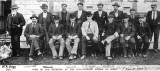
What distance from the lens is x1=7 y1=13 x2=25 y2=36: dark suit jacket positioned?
4.88m

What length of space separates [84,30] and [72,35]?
0.78 feet

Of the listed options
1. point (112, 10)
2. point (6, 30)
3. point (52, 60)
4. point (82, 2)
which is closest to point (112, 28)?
point (112, 10)

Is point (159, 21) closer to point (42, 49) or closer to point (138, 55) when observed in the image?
point (138, 55)

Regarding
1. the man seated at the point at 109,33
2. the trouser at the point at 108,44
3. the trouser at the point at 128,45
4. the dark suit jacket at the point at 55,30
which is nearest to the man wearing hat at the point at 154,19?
the trouser at the point at 128,45

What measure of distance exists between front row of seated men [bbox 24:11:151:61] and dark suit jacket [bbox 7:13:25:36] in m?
0.15

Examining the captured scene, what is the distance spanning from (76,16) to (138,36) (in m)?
1.21

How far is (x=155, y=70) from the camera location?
Result: 15.4 feet

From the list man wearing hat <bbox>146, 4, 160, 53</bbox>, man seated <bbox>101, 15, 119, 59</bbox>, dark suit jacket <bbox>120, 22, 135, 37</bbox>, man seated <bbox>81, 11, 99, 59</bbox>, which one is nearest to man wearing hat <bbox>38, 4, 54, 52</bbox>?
man seated <bbox>81, 11, 99, 59</bbox>

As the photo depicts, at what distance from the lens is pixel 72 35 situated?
479cm

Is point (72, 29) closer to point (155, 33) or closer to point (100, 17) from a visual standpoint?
point (100, 17)

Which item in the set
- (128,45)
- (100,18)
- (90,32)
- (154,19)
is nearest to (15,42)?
(90,32)

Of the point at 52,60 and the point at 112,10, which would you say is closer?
the point at 52,60

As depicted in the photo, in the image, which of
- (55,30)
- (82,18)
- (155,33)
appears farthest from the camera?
(155,33)

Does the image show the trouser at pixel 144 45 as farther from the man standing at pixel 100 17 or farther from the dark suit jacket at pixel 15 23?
the dark suit jacket at pixel 15 23
